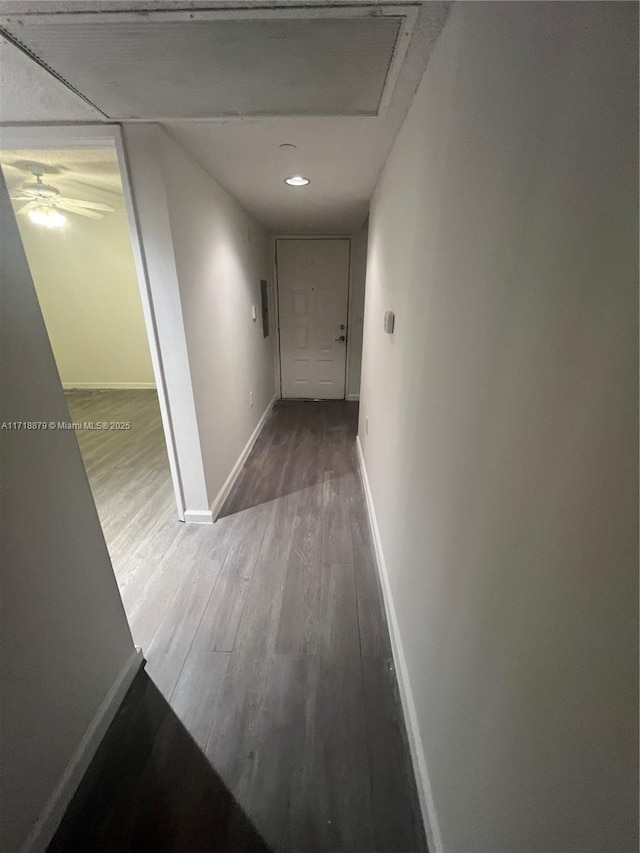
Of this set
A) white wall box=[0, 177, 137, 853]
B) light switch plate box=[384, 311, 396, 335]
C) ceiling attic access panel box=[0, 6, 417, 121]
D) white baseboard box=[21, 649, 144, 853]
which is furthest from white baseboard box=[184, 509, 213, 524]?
ceiling attic access panel box=[0, 6, 417, 121]

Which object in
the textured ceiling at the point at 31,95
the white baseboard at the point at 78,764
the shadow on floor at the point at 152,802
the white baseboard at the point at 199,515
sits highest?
the textured ceiling at the point at 31,95

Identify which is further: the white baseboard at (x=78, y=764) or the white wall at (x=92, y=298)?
the white wall at (x=92, y=298)

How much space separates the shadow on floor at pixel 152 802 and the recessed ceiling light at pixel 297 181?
115 inches

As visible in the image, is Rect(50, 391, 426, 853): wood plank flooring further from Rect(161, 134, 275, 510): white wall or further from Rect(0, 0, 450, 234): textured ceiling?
Rect(0, 0, 450, 234): textured ceiling

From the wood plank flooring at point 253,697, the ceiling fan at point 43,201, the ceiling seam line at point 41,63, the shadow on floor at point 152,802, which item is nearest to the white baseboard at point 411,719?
the wood plank flooring at point 253,697

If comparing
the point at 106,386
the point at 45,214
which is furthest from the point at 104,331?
the point at 45,214

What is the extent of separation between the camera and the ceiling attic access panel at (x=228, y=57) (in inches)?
33.7

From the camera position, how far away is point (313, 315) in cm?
443

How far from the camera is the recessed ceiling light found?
7.09ft

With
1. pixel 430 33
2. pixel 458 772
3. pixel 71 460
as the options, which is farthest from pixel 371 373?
pixel 458 772

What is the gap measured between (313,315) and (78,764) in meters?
4.32

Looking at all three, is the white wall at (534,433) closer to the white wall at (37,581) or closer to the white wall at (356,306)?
the white wall at (37,581)

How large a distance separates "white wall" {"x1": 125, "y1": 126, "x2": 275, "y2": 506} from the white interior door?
953mm

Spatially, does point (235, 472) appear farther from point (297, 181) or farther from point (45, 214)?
point (45, 214)
